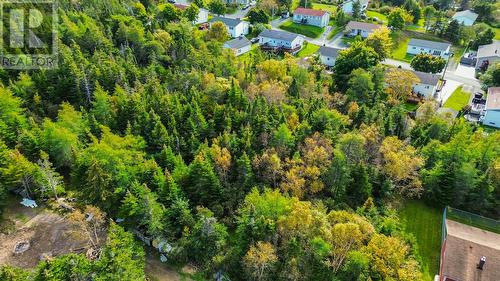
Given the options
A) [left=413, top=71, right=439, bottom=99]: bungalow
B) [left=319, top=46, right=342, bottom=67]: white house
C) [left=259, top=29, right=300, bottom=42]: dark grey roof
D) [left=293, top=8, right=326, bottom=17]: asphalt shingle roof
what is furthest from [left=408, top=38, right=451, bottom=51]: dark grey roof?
[left=259, top=29, right=300, bottom=42]: dark grey roof

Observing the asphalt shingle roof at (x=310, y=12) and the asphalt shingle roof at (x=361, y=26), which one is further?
the asphalt shingle roof at (x=310, y=12)

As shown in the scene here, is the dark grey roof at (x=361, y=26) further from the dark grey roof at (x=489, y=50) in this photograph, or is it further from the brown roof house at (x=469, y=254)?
the brown roof house at (x=469, y=254)

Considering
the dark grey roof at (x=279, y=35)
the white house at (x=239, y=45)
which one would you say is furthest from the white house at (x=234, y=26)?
the white house at (x=239, y=45)

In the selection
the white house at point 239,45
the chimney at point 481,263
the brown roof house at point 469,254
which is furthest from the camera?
the white house at point 239,45

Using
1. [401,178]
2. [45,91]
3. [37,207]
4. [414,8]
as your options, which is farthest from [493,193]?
[414,8]

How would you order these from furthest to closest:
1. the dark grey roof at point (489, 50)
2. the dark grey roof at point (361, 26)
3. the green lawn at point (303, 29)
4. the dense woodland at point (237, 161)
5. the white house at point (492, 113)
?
the green lawn at point (303, 29), the dark grey roof at point (361, 26), the dark grey roof at point (489, 50), the white house at point (492, 113), the dense woodland at point (237, 161)

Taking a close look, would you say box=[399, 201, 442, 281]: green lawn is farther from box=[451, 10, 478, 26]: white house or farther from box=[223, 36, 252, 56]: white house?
box=[451, 10, 478, 26]: white house
